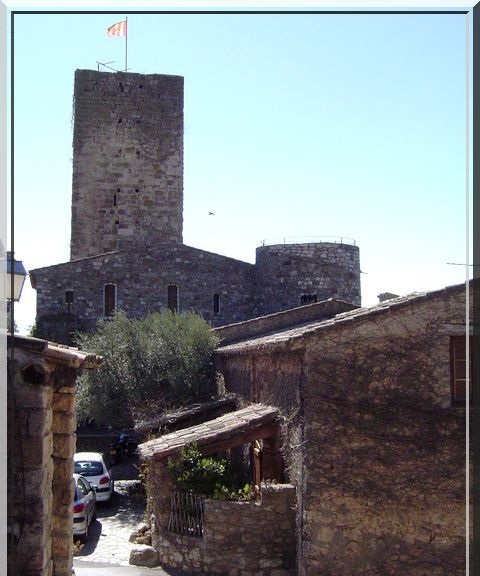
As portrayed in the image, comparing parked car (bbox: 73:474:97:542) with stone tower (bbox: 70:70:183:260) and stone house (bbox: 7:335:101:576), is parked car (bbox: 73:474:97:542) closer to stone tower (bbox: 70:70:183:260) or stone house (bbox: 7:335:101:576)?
stone house (bbox: 7:335:101:576)

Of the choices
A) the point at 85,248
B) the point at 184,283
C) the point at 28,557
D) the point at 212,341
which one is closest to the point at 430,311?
the point at 28,557

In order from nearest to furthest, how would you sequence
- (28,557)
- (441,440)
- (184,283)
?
(28,557)
(441,440)
(184,283)

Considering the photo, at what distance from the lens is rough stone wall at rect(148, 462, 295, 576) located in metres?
11.6

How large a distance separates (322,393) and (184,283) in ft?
53.4

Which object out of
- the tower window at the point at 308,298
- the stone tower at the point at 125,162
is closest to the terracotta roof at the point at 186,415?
the tower window at the point at 308,298

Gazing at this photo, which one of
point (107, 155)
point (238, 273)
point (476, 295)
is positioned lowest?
point (476, 295)

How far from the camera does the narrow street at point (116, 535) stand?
12422 millimetres

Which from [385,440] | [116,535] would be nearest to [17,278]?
[385,440]

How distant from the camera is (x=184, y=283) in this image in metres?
26.9

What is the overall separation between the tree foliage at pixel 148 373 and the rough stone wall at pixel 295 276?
6618 mm

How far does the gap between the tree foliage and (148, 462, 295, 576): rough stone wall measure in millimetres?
8026

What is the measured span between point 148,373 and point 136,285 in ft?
21.0

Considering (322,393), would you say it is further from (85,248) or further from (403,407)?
(85,248)

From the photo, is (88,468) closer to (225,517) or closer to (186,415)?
(186,415)
